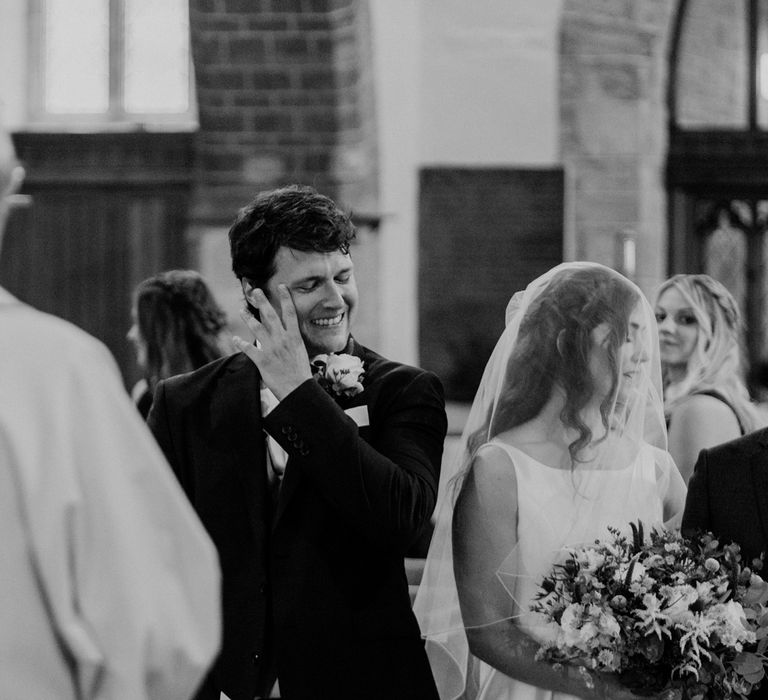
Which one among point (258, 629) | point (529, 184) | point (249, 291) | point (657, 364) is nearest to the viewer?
point (258, 629)

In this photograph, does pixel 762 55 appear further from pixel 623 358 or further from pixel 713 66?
pixel 623 358

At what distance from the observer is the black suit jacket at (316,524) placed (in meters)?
2.17

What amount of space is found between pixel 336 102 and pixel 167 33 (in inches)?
89.8

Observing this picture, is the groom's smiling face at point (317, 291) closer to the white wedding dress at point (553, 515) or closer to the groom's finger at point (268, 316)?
the groom's finger at point (268, 316)

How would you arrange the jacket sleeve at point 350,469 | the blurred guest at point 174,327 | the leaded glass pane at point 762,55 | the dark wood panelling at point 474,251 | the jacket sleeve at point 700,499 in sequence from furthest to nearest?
the leaded glass pane at point 762,55, the dark wood panelling at point 474,251, the blurred guest at point 174,327, the jacket sleeve at point 700,499, the jacket sleeve at point 350,469

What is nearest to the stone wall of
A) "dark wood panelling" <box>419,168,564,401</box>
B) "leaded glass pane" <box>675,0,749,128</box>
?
"dark wood panelling" <box>419,168,564,401</box>

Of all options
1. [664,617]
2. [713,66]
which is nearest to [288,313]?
[664,617]

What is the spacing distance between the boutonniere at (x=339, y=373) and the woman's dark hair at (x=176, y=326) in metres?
2.02

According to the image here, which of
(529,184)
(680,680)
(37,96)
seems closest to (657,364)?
(680,680)

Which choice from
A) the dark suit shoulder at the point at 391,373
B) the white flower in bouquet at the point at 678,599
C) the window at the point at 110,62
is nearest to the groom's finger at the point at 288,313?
the dark suit shoulder at the point at 391,373

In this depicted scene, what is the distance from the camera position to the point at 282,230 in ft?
7.66

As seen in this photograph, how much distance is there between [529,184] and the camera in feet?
29.1

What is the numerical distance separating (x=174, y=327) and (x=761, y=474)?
2.40 meters

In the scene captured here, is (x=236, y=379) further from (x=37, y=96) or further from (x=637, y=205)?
(x=37, y=96)
